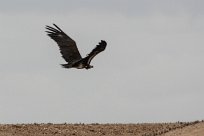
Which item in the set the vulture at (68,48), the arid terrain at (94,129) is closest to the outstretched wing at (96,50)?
the vulture at (68,48)

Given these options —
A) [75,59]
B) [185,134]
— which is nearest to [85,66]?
[75,59]

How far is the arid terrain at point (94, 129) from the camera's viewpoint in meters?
45.8

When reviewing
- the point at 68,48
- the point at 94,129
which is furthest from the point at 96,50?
the point at 94,129

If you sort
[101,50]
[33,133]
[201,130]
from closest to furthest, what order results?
1. [101,50]
2. [201,130]
3. [33,133]

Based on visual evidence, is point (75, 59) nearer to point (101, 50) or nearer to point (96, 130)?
point (101, 50)

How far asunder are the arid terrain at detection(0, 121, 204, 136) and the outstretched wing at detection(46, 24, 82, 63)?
5110 mm

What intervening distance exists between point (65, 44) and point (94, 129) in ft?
22.0

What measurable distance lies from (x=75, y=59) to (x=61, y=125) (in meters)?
6.95

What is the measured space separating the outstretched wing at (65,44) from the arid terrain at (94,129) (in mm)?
5110

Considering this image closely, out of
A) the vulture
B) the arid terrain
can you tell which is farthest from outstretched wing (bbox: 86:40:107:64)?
the arid terrain

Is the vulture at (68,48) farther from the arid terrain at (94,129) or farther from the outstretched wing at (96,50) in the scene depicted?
the arid terrain at (94,129)

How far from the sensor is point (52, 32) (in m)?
41.5

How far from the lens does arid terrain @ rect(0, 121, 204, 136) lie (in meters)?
45.8

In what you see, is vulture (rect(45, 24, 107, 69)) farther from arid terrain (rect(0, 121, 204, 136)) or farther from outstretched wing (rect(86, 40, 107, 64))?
arid terrain (rect(0, 121, 204, 136))
